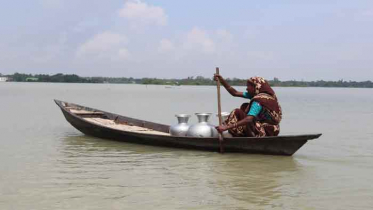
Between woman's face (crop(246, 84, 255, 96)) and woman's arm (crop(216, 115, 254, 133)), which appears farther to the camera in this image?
woman's face (crop(246, 84, 255, 96))

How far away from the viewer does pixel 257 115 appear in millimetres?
7746

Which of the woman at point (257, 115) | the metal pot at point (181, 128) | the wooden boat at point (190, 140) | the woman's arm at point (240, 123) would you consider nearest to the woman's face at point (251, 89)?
the woman at point (257, 115)

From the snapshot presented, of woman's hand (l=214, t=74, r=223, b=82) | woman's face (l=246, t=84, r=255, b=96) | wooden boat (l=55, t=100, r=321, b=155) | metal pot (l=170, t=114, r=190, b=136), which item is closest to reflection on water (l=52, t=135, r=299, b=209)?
wooden boat (l=55, t=100, r=321, b=155)

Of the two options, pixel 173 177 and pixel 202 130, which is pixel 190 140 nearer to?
pixel 202 130

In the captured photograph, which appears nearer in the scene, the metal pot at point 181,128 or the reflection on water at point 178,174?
the reflection on water at point 178,174

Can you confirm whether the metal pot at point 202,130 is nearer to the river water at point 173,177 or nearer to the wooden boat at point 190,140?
the wooden boat at point 190,140

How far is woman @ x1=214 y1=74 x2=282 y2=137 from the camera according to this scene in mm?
7637

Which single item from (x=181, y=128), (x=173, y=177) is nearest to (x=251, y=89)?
(x=181, y=128)

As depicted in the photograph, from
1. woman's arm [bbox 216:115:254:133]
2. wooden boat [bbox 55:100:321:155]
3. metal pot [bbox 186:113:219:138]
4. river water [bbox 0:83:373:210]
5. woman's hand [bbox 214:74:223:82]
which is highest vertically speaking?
woman's hand [bbox 214:74:223:82]

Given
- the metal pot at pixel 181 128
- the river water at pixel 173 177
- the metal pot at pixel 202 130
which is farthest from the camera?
the metal pot at pixel 181 128

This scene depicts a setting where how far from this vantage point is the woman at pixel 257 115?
25.1 feet

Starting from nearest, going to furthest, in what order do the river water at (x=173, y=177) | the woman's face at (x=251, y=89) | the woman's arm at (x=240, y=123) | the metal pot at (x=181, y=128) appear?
the river water at (x=173, y=177)
the woman's arm at (x=240, y=123)
the woman's face at (x=251, y=89)
the metal pot at (x=181, y=128)

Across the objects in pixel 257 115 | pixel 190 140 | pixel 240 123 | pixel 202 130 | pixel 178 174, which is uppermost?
pixel 257 115

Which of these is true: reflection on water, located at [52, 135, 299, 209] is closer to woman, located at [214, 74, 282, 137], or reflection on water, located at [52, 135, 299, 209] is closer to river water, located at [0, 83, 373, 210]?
river water, located at [0, 83, 373, 210]
